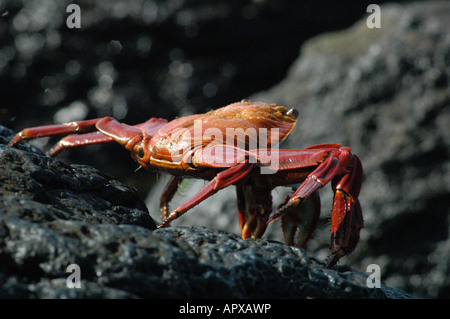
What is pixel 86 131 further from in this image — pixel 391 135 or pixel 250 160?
pixel 391 135

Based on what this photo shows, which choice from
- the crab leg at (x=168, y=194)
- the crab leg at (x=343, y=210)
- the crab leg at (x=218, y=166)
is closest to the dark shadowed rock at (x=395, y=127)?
the crab leg at (x=168, y=194)

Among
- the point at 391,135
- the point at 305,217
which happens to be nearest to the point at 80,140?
the point at 305,217

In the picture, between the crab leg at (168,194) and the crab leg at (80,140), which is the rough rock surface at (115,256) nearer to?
the crab leg at (80,140)

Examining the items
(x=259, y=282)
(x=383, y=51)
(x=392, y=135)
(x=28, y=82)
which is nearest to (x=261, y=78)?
(x=383, y=51)

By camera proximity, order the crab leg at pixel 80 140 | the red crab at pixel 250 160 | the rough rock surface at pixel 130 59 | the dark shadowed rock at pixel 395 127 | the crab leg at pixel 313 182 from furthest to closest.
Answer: the rough rock surface at pixel 130 59, the dark shadowed rock at pixel 395 127, the crab leg at pixel 80 140, the red crab at pixel 250 160, the crab leg at pixel 313 182

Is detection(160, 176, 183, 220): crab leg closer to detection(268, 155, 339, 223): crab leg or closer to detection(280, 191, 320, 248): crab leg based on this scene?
detection(280, 191, 320, 248): crab leg

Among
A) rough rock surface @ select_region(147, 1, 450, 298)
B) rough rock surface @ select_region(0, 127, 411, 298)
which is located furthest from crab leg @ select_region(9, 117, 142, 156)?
rough rock surface @ select_region(147, 1, 450, 298)
